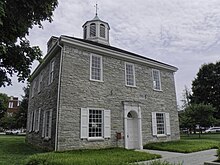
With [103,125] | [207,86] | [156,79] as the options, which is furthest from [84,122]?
[207,86]

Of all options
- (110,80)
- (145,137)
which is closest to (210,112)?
(145,137)

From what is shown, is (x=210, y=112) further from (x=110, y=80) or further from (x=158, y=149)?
(x=110, y=80)

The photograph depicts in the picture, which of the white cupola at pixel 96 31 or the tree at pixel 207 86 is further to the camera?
the tree at pixel 207 86

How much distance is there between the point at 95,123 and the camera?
11.4 meters

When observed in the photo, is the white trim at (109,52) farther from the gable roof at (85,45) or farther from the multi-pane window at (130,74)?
the multi-pane window at (130,74)

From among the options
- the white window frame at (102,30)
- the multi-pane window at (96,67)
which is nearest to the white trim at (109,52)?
the multi-pane window at (96,67)

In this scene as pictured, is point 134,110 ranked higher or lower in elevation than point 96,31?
lower

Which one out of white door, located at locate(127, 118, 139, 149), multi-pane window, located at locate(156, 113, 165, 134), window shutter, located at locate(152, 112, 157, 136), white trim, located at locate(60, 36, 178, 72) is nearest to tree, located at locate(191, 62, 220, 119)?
white trim, located at locate(60, 36, 178, 72)

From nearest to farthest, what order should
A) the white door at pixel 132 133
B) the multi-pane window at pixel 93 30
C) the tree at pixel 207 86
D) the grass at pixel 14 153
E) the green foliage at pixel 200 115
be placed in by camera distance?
the grass at pixel 14 153
the white door at pixel 132 133
the multi-pane window at pixel 93 30
the green foliage at pixel 200 115
the tree at pixel 207 86

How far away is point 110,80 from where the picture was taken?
41.6 feet

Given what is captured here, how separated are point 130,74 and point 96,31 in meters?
6.28

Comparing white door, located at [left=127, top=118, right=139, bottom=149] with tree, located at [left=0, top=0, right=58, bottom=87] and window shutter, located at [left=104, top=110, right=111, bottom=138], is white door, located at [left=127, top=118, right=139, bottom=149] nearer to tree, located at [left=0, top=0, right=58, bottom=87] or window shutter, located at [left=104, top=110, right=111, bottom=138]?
window shutter, located at [left=104, top=110, right=111, bottom=138]

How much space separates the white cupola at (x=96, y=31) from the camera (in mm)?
17750

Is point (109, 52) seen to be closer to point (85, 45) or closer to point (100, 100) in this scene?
point (85, 45)
